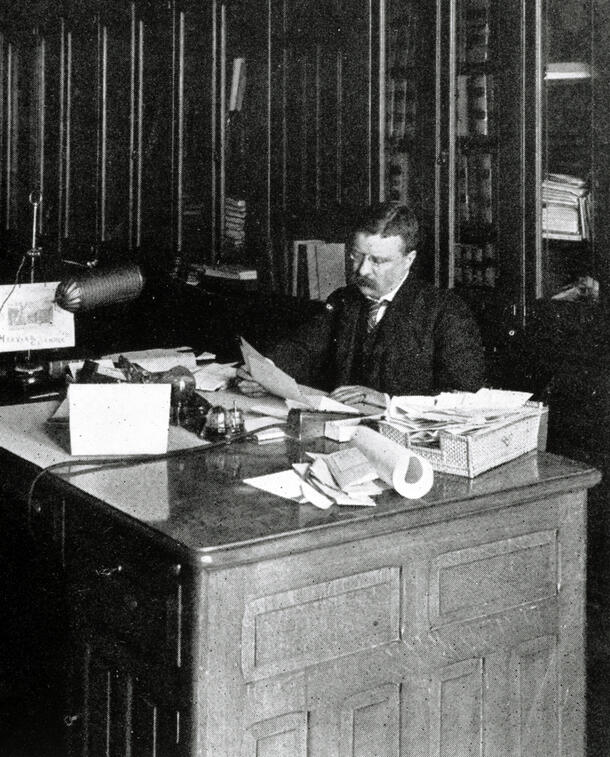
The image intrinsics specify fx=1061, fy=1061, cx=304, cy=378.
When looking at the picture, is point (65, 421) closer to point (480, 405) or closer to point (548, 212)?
point (480, 405)

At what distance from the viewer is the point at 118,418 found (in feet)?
7.68

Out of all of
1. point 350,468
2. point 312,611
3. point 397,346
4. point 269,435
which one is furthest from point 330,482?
point 397,346

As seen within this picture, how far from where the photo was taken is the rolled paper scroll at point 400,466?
203 cm

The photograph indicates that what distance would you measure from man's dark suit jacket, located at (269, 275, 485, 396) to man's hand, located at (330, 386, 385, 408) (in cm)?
48

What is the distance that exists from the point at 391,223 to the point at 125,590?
1.93 metres

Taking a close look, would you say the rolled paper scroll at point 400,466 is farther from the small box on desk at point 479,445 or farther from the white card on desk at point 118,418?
the white card on desk at point 118,418

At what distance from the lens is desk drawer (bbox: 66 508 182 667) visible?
6.11ft

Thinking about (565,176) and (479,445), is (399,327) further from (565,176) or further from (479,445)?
(479,445)

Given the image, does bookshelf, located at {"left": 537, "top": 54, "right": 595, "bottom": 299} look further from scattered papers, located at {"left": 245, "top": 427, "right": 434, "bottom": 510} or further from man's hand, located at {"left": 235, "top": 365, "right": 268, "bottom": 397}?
scattered papers, located at {"left": 245, "top": 427, "right": 434, "bottom": 510}

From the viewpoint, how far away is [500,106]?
362 cm

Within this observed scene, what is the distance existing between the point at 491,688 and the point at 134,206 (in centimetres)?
423

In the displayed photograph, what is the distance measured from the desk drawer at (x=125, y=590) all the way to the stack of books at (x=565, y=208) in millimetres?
2027

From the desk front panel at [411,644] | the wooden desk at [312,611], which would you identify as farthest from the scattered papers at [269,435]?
the desk front panel at [411,644]

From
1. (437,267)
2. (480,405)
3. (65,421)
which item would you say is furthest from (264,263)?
(480,405)
